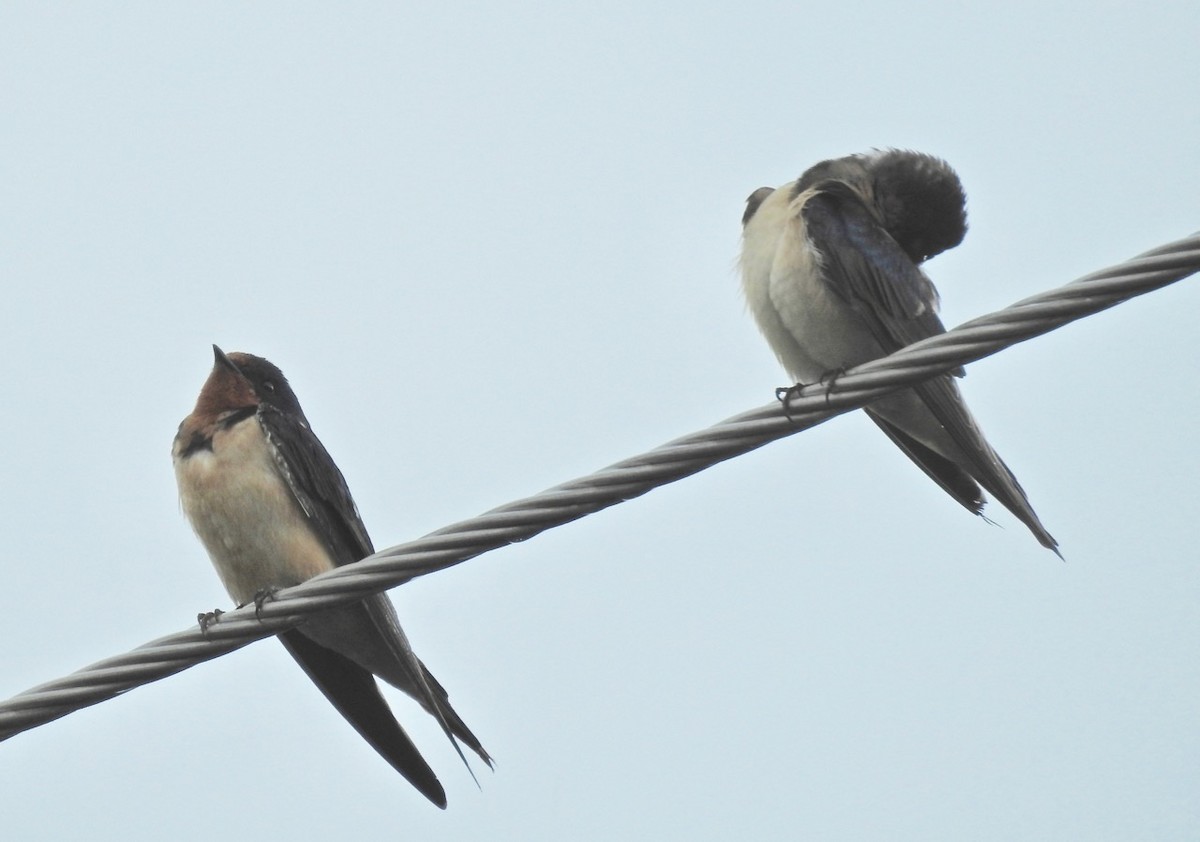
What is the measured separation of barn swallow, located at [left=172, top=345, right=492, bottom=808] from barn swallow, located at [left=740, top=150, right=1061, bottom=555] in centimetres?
192

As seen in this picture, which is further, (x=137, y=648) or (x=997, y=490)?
(x=997, y=490)

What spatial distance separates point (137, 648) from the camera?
4.39 meters

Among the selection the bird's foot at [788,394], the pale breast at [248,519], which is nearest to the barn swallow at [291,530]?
the pale breast at [248,519]

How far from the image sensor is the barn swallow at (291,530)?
655 centimetres

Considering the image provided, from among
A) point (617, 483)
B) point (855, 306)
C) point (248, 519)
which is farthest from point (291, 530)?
point (617, 483)

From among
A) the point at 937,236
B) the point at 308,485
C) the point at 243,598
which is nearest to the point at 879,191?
the point at 937,236

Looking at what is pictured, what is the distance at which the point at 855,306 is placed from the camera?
253 inches

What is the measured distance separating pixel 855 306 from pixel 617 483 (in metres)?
2.58

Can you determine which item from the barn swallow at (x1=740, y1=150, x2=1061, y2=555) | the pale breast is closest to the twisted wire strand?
the barn swallow at (x1=740, y1=150, x2=1061, y2=555)

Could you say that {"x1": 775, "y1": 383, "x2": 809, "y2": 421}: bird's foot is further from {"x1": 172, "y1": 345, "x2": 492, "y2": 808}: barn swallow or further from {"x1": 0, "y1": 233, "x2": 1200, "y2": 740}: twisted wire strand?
{"x1": 172, "y1": 345, "x2": 492, "y2": 808}: barn swallow

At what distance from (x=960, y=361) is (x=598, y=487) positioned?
3.01ft

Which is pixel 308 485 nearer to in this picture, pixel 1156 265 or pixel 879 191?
pixel 879 191

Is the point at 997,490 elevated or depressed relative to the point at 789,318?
depressed

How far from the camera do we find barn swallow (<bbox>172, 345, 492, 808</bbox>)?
21.5ft
